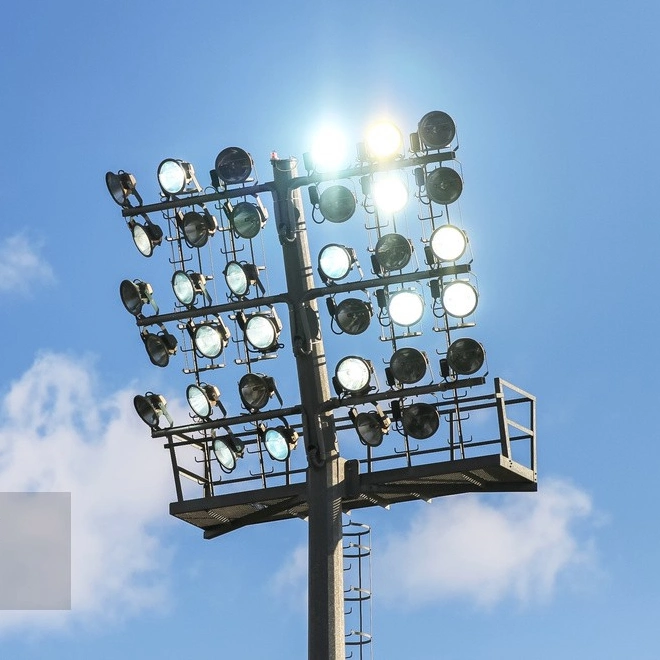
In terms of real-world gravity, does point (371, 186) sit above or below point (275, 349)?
above

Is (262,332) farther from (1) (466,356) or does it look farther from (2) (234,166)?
(1) (466,356)

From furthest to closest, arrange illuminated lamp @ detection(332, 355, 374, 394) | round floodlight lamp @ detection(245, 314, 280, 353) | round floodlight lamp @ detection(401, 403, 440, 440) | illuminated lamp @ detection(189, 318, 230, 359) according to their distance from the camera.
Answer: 1. illuminated lamp @ detection(189, 318, 230, 359)
2. round floodlight lamp @ detection(245, 314, 280, 353)
3. illuminated lamp @ detection(332, 355, 374, 394)
4. round floodlight lamp @ detection(401, 403, 440, 440)

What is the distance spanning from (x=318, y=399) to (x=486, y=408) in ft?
8.41

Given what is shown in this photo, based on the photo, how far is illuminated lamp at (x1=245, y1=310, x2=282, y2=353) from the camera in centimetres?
2559

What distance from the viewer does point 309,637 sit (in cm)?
2473

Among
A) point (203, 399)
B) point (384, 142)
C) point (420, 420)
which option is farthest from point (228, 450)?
point (384, 142)

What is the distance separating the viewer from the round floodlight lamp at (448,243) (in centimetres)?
2438

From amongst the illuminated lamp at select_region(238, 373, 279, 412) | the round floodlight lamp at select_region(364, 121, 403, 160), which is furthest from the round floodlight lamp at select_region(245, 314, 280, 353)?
the round floodlight lamp at select_region(364, 121, 403, 160)

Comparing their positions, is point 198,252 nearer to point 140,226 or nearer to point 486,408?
point 140,226

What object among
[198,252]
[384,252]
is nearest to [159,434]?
[198,252]

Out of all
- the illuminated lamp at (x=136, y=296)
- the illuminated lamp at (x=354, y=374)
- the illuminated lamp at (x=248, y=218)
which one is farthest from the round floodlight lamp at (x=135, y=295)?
the illuminated lamp at (x=354, y=374)

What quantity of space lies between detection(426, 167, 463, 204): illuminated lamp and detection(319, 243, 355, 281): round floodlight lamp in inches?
59.9

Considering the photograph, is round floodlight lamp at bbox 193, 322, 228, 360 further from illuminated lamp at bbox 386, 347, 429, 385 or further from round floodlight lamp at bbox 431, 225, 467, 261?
round floodlight lamp at bbox 431, 225, 467, 261

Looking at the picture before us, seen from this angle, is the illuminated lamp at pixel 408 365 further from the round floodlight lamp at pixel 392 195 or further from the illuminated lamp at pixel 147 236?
the illuminated lamp at pixel 147 236
